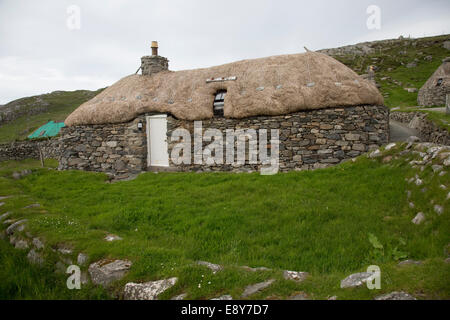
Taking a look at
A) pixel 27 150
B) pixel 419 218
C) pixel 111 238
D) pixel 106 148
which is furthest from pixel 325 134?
pixel 27 150

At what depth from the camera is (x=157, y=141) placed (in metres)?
12.8

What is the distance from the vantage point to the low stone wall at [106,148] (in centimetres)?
1290

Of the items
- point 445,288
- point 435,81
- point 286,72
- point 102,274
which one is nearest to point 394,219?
point 445,288

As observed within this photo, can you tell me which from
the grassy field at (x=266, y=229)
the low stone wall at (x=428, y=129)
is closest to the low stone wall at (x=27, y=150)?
the grassy field at (x=266, y=229)

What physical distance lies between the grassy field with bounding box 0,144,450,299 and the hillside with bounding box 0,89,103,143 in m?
39.7

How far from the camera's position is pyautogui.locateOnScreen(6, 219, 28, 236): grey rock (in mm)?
5102

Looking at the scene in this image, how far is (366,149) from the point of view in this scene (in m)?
10.1

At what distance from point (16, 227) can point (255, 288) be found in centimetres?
474

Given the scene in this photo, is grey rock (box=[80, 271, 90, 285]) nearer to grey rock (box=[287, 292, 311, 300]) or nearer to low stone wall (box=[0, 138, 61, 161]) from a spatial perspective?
grey rock (box=[287, 292, 311, 300])

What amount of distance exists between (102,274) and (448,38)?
6203cm

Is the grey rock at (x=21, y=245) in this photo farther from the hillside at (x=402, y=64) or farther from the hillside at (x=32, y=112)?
the hillside at (x=32, y=112)

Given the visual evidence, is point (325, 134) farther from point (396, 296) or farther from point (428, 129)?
point (396, 296)

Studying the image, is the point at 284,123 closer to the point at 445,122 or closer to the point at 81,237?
the point at 445,122
